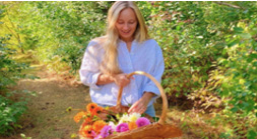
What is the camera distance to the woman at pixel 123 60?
162cm

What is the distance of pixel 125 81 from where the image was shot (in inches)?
60.4

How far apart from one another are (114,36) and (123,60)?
17 centimetres

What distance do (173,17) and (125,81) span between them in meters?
1.85

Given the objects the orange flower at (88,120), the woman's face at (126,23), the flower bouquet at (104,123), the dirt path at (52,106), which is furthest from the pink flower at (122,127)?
the dirt path at (52,106)

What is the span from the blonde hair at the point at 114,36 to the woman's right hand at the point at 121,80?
2.3 inches

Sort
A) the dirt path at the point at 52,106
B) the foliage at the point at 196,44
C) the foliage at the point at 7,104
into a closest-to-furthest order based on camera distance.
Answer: the foliage at the point at 196,44 < the foliage at the point at 7,104 < the dirt path at the point at 52,106

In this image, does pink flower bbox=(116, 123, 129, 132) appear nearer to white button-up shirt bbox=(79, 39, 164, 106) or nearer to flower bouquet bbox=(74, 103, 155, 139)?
flower bouquet bbox=(74, 103, 155, 139)

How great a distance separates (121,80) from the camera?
1.54 metres

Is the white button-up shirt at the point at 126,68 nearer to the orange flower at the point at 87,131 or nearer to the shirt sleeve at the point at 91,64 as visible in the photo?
the shirt sleeve at the point at 91,64

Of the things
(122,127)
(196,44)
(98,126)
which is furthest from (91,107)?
(196,44)

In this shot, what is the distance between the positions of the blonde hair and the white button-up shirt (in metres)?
0.04

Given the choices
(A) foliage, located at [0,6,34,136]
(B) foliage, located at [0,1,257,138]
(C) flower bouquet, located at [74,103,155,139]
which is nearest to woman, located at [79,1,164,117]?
(C) flower bouquet, located at [74,103,155,139]

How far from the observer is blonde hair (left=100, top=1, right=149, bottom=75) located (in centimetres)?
160

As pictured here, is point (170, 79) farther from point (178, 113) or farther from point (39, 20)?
point (39, 20)
